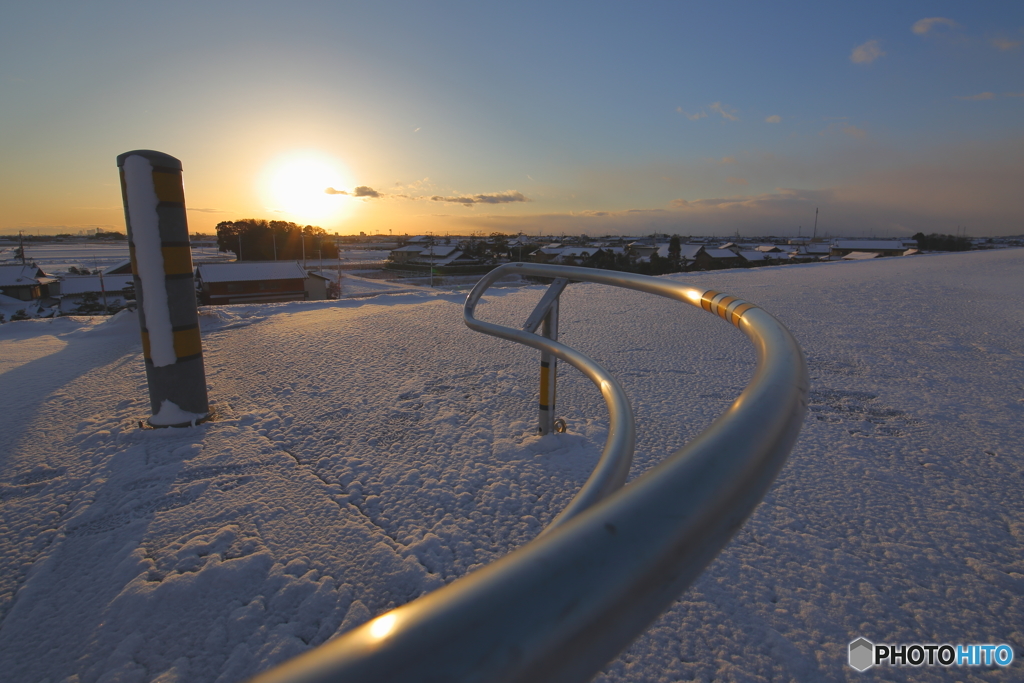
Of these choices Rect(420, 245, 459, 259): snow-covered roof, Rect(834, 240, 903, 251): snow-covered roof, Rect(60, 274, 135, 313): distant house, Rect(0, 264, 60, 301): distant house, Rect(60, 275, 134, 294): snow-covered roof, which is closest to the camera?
Rect(60, 274, 135, 313): distant house

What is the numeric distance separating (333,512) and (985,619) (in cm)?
198

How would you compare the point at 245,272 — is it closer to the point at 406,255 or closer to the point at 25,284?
the point at 25,284

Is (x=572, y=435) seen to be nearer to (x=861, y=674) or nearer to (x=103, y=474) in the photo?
(x=861, y=674)

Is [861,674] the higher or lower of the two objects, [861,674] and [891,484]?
the lower

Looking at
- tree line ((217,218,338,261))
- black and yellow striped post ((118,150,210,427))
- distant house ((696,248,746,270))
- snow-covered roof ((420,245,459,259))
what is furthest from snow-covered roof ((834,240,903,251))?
tree line ((217,218,338,261))

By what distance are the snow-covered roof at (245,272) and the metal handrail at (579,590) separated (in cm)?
2157

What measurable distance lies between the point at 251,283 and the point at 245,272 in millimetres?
489

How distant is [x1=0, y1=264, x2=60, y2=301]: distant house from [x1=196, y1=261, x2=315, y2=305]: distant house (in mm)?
12798

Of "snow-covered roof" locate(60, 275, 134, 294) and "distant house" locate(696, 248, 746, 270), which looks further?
"snow-covered roof" locate(60, 275, 134, 294)

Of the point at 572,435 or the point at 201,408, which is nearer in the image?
the point at 572,435

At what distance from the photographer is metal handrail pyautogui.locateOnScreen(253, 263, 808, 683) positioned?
247 millimetres

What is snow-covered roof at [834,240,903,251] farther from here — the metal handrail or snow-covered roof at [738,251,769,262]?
the metal handrail

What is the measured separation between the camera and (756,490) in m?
0.43

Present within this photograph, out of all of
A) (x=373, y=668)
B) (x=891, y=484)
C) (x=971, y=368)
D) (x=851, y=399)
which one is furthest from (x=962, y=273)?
(x=373, y=668)
